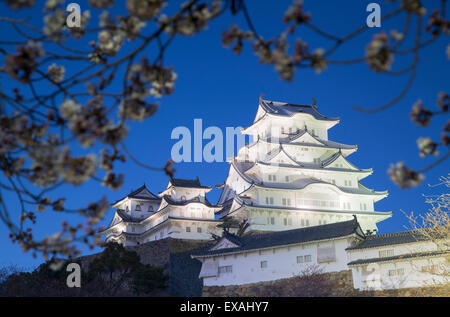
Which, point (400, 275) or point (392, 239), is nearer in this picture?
point (400, 275)

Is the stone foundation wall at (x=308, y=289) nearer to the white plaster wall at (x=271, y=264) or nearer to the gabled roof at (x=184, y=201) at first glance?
the white plaster wall at (x=271, y=264)

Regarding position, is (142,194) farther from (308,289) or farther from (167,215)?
Answer: (308,289)

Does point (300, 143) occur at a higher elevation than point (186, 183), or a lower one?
higher

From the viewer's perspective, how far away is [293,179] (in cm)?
4134

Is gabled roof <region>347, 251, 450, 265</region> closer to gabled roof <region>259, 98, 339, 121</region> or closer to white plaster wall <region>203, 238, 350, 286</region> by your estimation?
white plaster wall <region>203, 238, 350, 286</region>

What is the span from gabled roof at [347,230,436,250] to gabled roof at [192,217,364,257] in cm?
69

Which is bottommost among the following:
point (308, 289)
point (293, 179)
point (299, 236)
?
point (308, 289)

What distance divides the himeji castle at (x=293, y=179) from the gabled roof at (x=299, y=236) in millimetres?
9331

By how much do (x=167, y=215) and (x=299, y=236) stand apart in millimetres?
15834

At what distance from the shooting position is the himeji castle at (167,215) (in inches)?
1532

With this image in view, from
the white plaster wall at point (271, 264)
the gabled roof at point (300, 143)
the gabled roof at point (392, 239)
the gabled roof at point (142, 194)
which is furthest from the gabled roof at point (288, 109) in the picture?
the gabled roof at point (392, 239)

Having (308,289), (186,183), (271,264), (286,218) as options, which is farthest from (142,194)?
(308,289)

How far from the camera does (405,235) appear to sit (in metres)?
24.8
